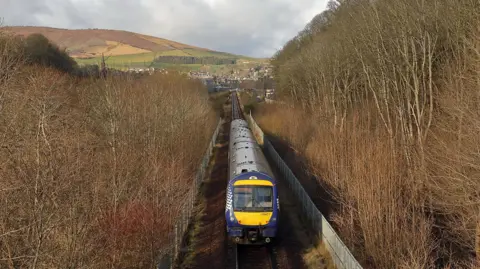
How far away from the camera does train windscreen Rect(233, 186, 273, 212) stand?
1524cm

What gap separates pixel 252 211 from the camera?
49.7ft

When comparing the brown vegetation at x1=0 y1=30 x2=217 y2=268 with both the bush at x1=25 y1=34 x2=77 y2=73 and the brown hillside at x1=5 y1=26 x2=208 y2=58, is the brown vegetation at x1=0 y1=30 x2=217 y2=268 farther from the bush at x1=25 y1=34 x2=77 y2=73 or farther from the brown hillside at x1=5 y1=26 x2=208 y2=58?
the brown hillside at x1=5 y1=26 x2=208 y2=58

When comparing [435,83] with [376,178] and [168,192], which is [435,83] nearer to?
[376,178]

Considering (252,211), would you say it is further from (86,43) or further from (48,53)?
(86,43)

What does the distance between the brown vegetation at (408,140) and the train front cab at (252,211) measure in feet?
8.62

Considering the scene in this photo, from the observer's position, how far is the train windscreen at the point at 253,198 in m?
15.2

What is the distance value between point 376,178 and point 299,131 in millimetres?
24196

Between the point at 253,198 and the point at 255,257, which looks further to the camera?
the point at 255,257

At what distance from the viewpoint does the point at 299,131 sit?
36.6 metres

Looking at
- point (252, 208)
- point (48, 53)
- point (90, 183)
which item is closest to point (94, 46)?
point (48, 53)

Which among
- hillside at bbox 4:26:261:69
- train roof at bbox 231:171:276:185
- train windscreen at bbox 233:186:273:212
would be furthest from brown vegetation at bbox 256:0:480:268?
hillside at bbox 4:26:261:69

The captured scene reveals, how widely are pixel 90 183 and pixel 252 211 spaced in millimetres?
6073

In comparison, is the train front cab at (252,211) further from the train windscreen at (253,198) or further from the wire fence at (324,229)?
the wire fence at (324,229)

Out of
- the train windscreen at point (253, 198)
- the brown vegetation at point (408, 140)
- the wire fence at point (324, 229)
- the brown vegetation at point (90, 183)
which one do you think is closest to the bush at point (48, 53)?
the brown vegetation at point (90, 183)
